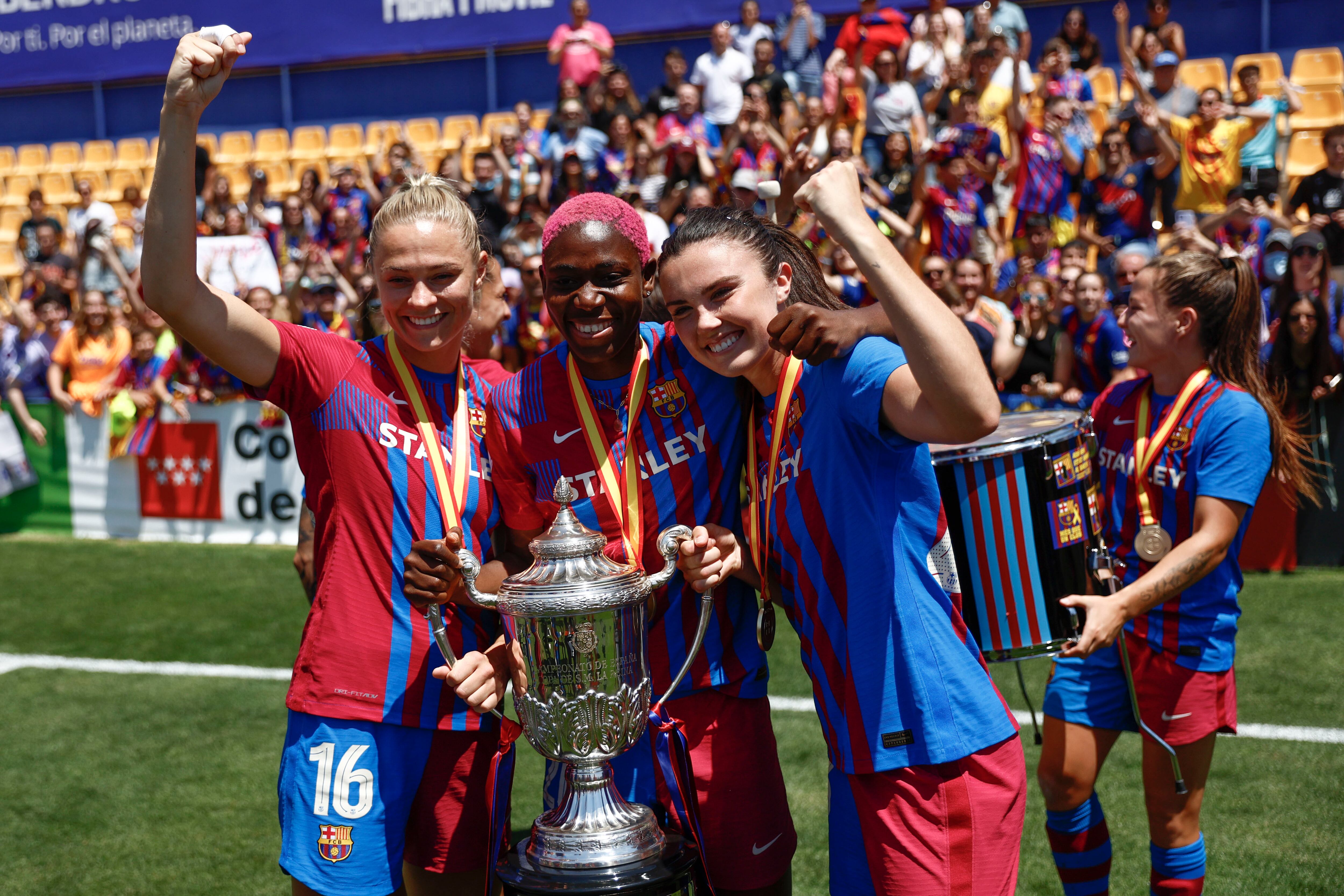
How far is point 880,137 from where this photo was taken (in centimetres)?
1136

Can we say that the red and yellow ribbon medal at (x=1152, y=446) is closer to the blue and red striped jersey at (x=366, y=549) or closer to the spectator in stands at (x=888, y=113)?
the blue and red striped jersey at (x=366, y=549)

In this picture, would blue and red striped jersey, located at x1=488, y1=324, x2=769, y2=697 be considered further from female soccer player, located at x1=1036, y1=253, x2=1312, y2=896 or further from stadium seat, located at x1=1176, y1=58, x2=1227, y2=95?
stadium seat, located at x1=1176, y1=58, x2=1227, y2=95

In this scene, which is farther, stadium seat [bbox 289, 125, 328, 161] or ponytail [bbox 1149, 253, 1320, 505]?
stadium seat [bbox 289, 125, 328, 161]

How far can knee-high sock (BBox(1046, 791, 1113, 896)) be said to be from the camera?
3.26 m

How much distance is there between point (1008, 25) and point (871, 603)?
37.5 ft

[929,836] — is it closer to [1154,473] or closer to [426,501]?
[426,501]

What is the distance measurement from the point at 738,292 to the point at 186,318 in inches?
41.8

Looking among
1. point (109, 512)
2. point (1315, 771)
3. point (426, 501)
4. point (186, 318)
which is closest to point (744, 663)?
point (426, 501)

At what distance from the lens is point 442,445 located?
2.57 m

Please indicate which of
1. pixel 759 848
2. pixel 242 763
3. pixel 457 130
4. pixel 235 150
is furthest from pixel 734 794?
pixel 235 150

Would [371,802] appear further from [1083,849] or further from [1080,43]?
[1080,43]

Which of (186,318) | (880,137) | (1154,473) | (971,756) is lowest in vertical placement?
(971,756)

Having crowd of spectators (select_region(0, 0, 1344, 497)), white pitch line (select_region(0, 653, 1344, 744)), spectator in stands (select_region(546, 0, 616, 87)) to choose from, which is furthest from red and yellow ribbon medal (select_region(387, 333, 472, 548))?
spectator in stands (select_region(546, 0, 616, 87))

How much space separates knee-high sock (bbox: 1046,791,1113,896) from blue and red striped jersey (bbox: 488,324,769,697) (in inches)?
49.3
